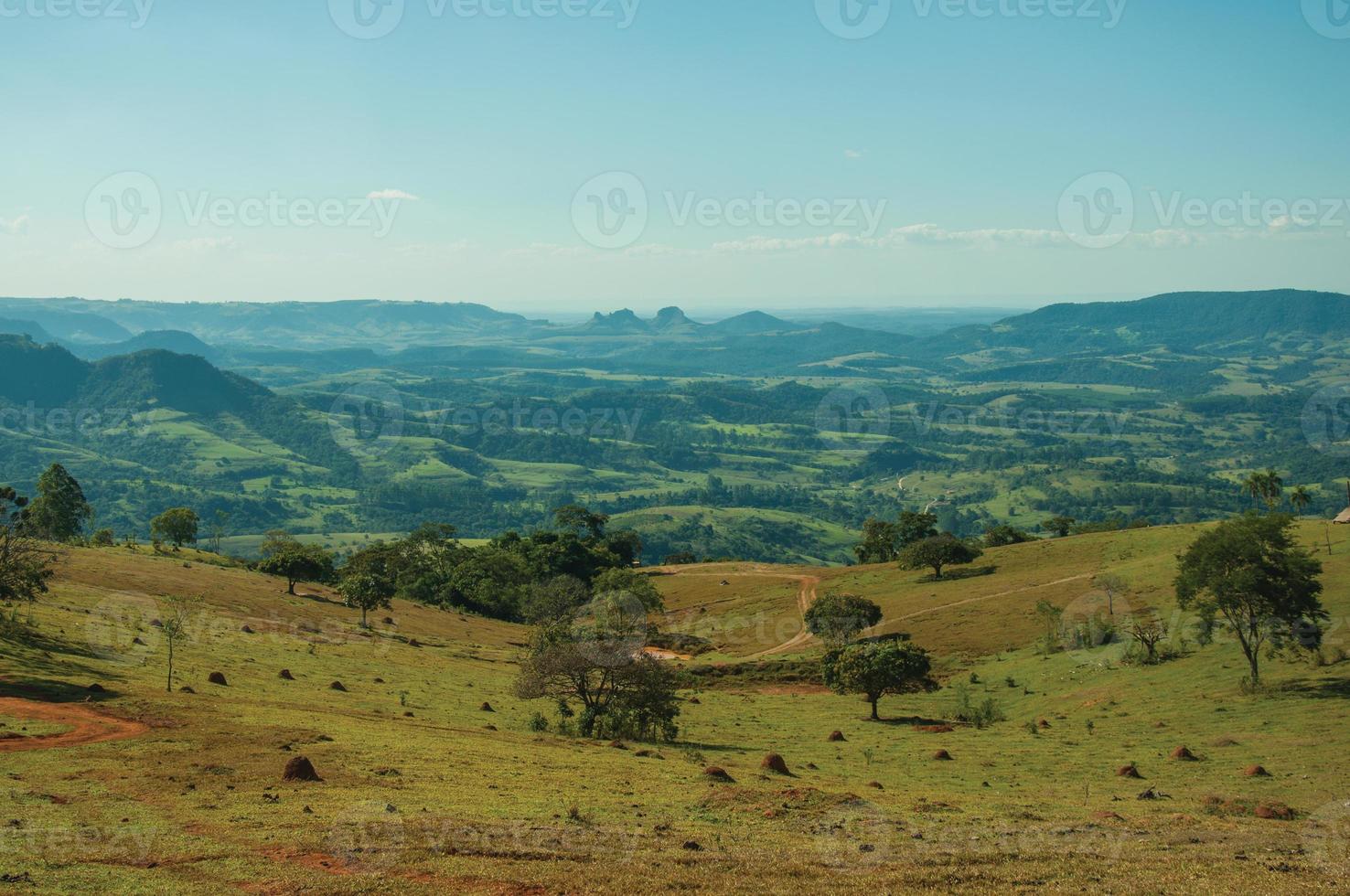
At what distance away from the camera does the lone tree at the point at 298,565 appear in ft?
322

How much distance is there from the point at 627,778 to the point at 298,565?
7580cm

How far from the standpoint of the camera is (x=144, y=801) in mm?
26016

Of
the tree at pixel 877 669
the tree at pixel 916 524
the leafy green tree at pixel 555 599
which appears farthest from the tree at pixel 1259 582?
the tree at pixel 916 524

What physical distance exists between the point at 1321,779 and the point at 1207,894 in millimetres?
18288

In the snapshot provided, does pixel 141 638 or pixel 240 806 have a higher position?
pixel 240 806

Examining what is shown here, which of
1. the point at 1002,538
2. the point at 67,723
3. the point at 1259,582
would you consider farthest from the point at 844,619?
the point at 67,723

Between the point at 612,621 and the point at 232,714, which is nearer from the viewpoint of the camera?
the point at 232,714

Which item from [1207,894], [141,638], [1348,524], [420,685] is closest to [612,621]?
[420,685]

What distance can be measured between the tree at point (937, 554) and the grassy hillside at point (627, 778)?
1095 inches

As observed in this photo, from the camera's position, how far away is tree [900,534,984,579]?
9993 cm

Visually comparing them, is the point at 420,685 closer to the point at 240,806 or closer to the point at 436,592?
the point at 240,806

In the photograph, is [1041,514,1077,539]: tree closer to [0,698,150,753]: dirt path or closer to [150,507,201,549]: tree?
[150,507,201,549]: tree

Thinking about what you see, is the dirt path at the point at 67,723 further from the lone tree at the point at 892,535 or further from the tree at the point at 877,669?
the lone tree at the point at 892,535

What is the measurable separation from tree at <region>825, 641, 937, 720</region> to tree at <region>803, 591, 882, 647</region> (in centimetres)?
2280
